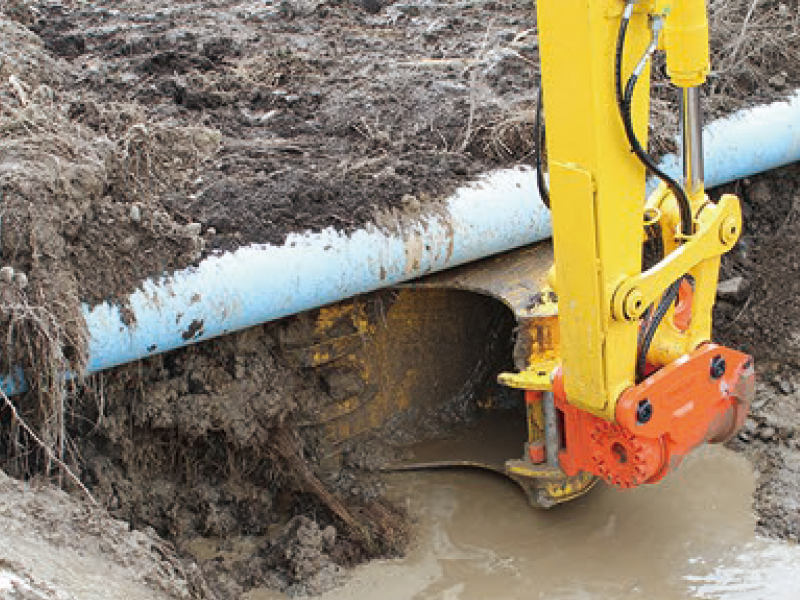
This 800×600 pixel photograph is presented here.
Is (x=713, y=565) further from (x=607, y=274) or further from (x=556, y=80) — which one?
(x=556, y=80)

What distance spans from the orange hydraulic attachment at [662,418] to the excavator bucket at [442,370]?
50 centimetres

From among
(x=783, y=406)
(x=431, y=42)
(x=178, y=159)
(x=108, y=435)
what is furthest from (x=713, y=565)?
(x=431, y=42)

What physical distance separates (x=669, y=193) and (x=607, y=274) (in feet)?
1.96

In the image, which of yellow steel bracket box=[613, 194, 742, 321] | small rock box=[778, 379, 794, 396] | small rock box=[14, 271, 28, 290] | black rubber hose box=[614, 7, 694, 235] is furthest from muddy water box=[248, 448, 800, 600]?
black rubber hose box=[614, 7, 694, 235]

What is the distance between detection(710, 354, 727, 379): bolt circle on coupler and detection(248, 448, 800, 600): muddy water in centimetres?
87

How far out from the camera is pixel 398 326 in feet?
16.1

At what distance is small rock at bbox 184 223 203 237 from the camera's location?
4.14m

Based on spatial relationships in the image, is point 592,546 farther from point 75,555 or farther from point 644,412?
point 75,555

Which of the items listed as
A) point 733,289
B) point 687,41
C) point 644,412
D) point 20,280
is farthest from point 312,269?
point 733,289

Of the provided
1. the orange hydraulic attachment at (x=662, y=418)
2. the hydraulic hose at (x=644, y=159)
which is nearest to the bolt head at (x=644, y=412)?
the orange hydraulic attachment at (x=662, y=418)

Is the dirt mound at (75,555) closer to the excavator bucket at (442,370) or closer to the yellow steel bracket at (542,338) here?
the excavator bucket at (442,370)

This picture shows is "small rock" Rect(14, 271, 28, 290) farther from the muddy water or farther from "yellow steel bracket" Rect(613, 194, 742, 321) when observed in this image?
"yellow steel bracket" Rect(613, 194, 742, 321)

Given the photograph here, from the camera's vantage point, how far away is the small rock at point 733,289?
534cm

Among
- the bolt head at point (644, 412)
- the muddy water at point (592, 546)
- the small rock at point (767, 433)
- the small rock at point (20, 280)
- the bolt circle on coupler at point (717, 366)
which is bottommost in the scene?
the muddy water at point (592, 546)
